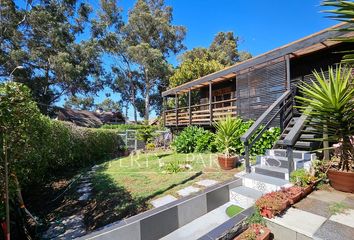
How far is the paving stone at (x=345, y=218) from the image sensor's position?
2.66 m

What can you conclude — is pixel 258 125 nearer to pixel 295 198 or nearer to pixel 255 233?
pixel 295 198

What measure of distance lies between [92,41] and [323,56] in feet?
84.3

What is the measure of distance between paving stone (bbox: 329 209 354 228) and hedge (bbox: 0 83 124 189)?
13.6ft

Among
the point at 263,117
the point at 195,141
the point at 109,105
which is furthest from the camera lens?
the point at 109,105

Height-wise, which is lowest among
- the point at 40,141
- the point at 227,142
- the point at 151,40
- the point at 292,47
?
the point at 227,142

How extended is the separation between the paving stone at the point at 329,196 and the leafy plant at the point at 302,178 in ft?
0.64

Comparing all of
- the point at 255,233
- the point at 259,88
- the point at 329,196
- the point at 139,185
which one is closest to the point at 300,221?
the point at 255,233

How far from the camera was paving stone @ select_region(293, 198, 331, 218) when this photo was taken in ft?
9.74

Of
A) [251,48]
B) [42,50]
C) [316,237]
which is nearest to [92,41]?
[42,50]

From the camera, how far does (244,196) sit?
395 centimetres

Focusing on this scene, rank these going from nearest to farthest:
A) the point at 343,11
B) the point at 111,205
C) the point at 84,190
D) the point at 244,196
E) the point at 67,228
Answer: the point at 343,11 → the point at 67,228 → the point at 244,196 → the point at 111,205 → the point at 84,190

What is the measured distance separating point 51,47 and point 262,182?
24.5 m

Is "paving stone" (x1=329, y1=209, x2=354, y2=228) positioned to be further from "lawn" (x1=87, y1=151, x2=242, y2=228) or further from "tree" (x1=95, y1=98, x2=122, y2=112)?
"tree" (x1=95, y1=98, x2=122, y2=112)

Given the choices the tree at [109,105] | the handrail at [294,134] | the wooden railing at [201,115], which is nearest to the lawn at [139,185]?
the handrail at [294,134]
